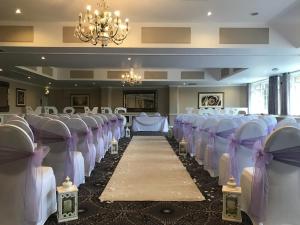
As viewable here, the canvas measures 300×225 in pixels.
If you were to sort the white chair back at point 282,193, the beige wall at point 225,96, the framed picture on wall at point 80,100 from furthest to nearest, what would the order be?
the framed picture on wall at point 80,100 → the beige wall at point 225,96 → the white chair back at point 282,193

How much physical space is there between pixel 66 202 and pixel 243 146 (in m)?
2.08

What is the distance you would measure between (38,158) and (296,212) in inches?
87.9

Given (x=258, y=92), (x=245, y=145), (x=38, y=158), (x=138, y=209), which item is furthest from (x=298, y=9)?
(x=258, y=92)

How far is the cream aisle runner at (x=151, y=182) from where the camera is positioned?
3.48m

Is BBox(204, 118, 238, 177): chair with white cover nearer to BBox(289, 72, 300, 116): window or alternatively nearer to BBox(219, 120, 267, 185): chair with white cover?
BBox(219, 120, 267, 185): chair with white cover

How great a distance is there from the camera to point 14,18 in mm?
7070

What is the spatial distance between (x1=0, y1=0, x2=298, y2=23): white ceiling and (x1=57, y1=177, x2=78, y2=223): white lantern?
450 centimetres

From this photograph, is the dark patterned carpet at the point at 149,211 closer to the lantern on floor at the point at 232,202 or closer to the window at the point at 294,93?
the lantern on floor at the point at 232,202

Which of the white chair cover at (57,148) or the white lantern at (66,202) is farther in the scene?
the white chair cover at (57,148)

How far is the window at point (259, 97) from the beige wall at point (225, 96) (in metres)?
0.70

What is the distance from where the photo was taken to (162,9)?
21.3ft

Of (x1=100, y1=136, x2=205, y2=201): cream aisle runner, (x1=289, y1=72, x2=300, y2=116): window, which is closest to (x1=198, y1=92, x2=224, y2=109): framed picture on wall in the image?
(x1=289, y1=72, x2=300, y2=116): window

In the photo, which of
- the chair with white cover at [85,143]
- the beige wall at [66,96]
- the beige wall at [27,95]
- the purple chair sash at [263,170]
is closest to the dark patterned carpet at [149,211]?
the purple chair sash at [263,170]

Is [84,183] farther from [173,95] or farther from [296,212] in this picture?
[173,95]
